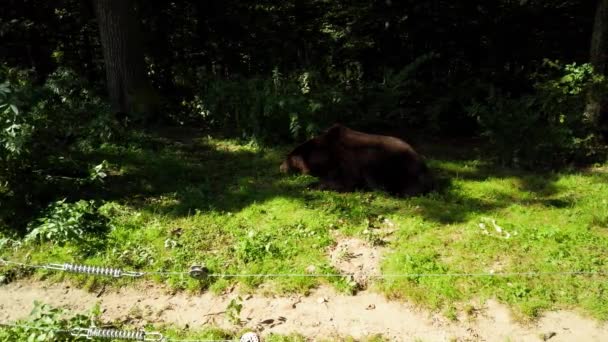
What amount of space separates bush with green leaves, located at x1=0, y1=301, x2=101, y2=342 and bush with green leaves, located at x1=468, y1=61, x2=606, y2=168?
6252 mm

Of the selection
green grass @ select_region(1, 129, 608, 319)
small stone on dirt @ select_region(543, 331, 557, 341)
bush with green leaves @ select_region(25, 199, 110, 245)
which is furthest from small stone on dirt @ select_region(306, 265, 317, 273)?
bush with green leaves @ select_region(25, 199, 110, 245)

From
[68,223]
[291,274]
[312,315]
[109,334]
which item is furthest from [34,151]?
[312,315]

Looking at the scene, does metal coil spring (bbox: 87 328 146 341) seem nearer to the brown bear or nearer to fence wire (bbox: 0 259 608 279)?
fence wire (bbox: 0 259 608 279)

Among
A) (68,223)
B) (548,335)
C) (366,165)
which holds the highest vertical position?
(366,165)

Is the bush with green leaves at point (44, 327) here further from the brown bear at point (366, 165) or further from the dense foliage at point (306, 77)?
the brown bear at point (366, 165)

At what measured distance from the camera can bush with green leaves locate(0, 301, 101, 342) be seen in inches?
157

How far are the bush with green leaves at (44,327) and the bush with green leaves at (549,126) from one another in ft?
20.5

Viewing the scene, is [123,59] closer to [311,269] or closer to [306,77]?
[306,77]

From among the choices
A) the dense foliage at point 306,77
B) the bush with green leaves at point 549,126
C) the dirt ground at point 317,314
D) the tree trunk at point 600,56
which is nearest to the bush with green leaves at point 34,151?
the dense foliage at point 306,77

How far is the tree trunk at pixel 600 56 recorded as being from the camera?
845 cm

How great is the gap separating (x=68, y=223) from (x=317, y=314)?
2.89 m

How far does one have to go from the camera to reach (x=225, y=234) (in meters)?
5.77

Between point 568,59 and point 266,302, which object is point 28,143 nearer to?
point 266,302

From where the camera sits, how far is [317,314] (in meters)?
4.49
